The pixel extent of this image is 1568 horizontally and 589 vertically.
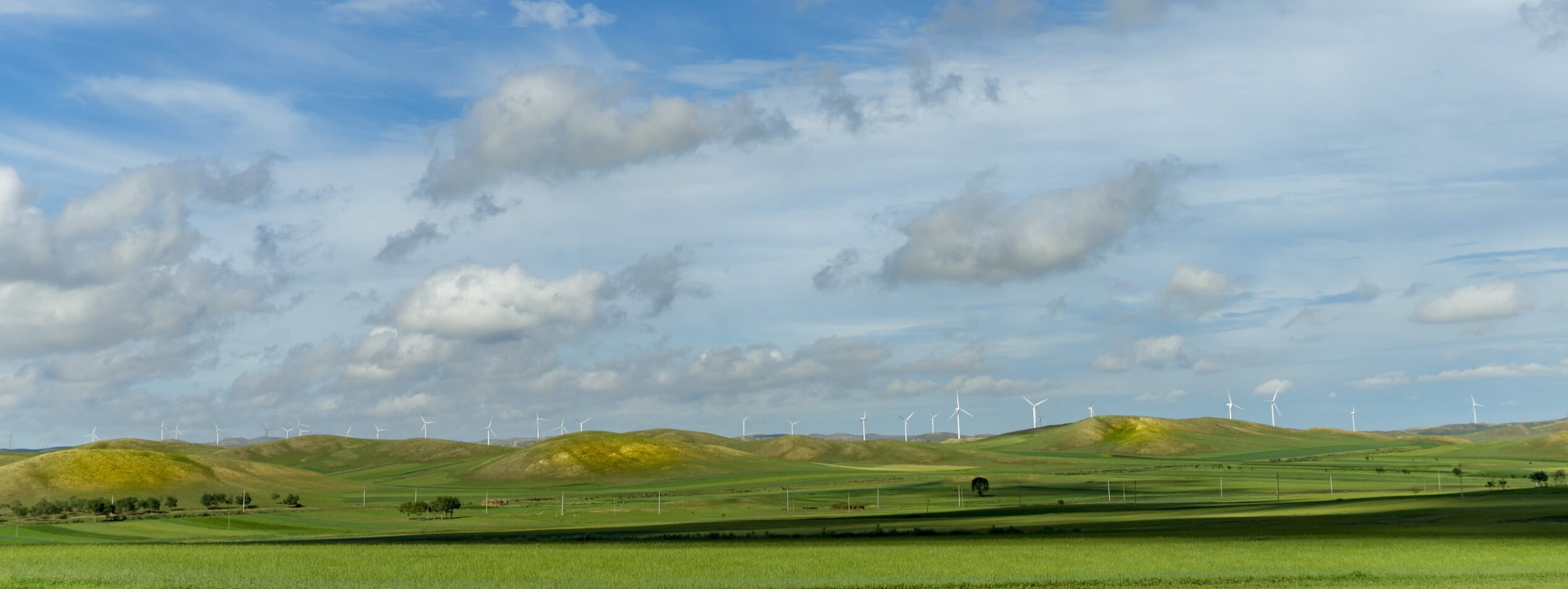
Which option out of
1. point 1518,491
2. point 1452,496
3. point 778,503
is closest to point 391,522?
point 778,503

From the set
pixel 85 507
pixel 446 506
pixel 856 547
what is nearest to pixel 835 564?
pixel 856 547

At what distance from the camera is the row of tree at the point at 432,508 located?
174500 millimetres

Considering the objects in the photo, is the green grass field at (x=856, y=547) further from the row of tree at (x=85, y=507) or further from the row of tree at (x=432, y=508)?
the row of tree at (x=85, y=507)

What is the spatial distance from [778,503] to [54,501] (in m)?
111

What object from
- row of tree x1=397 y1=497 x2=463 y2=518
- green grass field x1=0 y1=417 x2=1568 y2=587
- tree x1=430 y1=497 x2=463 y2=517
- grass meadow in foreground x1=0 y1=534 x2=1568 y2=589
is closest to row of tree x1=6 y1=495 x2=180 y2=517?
green grass field x1=0 y1=417 x2=1568 y2=587

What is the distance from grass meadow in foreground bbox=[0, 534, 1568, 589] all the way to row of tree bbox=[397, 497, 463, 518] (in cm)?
6978

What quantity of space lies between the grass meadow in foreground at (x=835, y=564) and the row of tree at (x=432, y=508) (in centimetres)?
6978

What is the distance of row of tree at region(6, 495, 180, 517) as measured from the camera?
179m

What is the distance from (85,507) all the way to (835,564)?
151 m

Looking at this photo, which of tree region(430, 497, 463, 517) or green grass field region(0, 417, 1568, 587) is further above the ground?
tree region(430, 497, 463, 517)

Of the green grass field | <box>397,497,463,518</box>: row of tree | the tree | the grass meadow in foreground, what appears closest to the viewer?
the grass meadow in foreground

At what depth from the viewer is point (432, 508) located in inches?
6973

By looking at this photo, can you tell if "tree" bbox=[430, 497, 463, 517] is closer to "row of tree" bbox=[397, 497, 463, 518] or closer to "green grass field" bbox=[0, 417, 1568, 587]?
"row of tree" bbox=[397, 497, 463, 518]

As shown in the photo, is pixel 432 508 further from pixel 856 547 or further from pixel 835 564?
pixel 835 564
